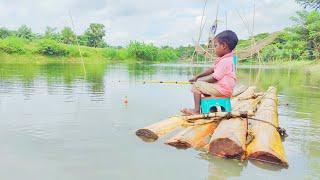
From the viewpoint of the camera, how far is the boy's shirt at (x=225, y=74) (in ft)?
21.1

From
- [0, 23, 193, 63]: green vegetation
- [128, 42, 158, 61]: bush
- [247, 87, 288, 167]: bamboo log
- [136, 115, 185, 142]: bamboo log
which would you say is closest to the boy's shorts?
[136, 115, 185, 142]: bamboo log

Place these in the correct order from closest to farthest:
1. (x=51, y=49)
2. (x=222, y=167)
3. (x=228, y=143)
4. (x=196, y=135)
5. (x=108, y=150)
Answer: (x=222, y=167)
(x=228, y=143)
(x=108, y=150)
(x=196, y=135)
(x=51, y=49)

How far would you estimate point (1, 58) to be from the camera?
5394 cm

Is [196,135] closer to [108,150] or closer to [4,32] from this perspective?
[108,150]

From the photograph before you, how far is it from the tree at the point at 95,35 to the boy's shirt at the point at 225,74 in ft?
266

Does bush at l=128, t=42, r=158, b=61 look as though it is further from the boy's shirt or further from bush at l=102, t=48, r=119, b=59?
the boy's shirt

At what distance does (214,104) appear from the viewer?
676 cm

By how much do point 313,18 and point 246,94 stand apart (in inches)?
1605

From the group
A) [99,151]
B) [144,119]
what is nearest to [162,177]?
[99,151]

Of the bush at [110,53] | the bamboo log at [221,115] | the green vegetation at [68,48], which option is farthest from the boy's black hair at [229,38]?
the bush at [110,53]

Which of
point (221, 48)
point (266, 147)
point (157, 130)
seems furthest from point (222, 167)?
point (221, 48)

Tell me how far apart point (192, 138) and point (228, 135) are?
75 centimetres

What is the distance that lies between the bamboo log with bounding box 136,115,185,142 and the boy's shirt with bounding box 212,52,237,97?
0.94m

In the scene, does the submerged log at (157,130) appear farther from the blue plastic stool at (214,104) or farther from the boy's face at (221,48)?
the boy's face at (221,48)
